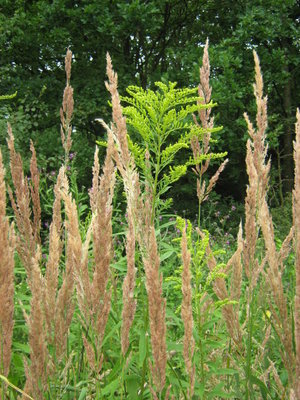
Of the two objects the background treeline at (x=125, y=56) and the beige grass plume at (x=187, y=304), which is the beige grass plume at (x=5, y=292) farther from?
the background treeline at (x=125, y=56)

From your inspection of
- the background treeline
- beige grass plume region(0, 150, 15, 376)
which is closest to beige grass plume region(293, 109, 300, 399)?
beige grass plume region(0, 150, 15, 376)

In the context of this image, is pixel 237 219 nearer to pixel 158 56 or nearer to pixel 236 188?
pixel 236 188

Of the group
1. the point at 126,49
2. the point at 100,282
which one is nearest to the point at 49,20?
the point at 126,49

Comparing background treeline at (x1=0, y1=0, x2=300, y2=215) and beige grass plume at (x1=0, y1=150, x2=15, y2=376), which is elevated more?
background treeline at (x1=0, y1=0, x2=300, y2=215)

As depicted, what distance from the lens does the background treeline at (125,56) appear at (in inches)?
397

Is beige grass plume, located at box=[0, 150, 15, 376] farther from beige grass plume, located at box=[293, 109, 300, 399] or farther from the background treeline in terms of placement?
the background treeline

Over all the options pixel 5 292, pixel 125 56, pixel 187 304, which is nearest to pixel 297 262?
pixel 187 304

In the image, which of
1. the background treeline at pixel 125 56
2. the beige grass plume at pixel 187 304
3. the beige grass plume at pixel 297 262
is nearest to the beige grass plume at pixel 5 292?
the beige grass plume at pixel 187 304

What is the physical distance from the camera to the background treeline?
10.1 m

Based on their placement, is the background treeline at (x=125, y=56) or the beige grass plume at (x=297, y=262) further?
the background treeline at (x=125, y=56)

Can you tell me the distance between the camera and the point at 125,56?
11.4 metres

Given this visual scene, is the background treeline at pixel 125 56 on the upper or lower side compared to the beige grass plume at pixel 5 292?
upper

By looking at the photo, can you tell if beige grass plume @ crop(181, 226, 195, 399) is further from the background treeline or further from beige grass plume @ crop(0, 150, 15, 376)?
the background treeline

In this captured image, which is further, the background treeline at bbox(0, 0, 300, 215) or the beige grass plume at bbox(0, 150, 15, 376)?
the background treeline at bbox(0, 0, 300, 215)
